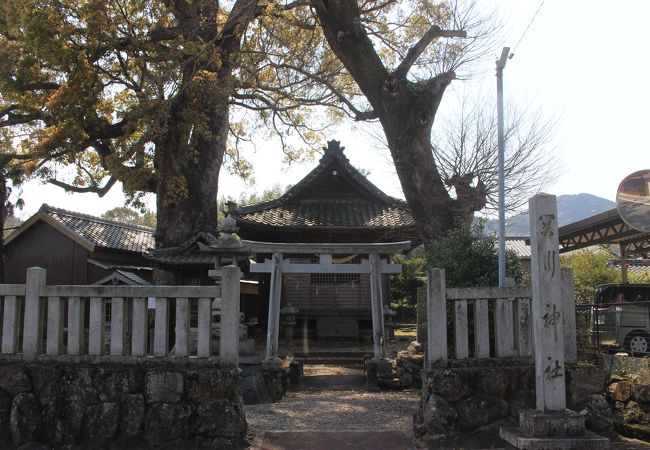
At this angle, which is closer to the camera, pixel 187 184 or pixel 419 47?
pixel 419 47

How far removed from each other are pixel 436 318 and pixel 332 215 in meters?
13.1

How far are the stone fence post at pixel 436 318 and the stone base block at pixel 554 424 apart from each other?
1.53 meters

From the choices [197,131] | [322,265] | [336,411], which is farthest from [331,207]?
[336,411]

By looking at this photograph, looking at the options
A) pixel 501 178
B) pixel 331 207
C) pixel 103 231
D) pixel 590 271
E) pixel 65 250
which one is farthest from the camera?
pixel 103 231

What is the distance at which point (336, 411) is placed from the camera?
926 centimetres

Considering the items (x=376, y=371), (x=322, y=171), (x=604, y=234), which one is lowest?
(x=376, y=371)

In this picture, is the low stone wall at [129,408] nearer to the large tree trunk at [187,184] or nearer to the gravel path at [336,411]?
the gravel path at [336,411]

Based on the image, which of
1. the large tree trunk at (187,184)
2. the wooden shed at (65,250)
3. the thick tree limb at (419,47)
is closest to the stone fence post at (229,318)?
the thick tree limb at (419,47)

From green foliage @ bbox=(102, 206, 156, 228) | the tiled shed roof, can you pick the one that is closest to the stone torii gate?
the tiled shed roof

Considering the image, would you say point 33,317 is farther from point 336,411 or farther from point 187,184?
point 187,184

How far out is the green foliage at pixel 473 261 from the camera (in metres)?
A: 9.38

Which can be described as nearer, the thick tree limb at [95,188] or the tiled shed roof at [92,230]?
the thick tree limb at [95,188]

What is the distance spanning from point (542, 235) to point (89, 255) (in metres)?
23.0

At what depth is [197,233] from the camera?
18.3 metres
